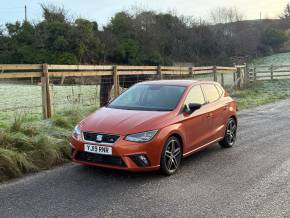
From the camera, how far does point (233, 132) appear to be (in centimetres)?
988

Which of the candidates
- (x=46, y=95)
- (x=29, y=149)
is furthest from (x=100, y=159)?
(x=46, y=95)

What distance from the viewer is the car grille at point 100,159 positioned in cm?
687

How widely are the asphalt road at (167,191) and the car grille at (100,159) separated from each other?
0.27 metres

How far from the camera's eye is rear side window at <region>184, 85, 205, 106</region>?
8223 millimetres

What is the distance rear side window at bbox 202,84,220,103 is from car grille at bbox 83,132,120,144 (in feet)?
8.91

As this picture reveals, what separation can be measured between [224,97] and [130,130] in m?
3.40

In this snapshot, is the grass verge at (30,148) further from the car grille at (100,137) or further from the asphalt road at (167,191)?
the car grille at (100,137)

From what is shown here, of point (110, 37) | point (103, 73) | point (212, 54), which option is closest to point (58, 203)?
point (103, 73)

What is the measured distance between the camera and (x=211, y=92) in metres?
9.27

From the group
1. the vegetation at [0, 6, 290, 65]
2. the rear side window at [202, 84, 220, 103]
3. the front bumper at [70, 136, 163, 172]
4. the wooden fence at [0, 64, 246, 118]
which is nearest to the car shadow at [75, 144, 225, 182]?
the front bumper at [70, 136, 163, 172]

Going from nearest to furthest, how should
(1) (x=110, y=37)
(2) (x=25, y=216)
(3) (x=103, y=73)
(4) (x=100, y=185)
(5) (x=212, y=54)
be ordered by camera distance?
(2) (x=25, y=216), (4) (x=100, y=185), (3) (x=103, y=73), (1) (x=110, y=37), (5) (x=212, y=54)

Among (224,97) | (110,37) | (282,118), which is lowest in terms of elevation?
(282,118)

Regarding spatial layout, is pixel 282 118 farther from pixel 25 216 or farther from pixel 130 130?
pixel 25 216

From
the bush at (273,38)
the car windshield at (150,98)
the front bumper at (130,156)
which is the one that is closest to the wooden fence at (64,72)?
the car windshield at (150,98)
